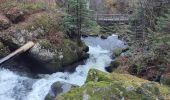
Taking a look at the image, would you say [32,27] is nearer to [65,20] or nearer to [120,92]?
[65,20]

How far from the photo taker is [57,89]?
53.2 ft

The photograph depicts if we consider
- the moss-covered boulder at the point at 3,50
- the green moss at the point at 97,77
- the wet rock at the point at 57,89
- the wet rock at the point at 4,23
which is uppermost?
the wet rock at the point at 4,23

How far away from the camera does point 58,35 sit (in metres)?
23.0

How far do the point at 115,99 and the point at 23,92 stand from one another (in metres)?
6.94

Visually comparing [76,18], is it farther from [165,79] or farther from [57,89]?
[165,79]

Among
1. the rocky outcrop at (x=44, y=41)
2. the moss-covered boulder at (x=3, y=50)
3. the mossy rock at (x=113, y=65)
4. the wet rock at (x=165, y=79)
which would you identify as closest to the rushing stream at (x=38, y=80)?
the mossy rock at (x=113, y=65)

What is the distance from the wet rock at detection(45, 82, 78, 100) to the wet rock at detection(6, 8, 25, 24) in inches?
327

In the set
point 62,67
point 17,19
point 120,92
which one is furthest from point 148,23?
point 120,92

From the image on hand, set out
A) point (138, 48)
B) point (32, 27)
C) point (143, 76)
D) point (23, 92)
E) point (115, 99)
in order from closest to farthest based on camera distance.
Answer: point (115, 99) → point (23, 92) → point (143, 76) → point (138, 48) → point (32, 27)

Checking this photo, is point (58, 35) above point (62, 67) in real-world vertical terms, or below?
above

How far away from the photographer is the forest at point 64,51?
1758 centimetres

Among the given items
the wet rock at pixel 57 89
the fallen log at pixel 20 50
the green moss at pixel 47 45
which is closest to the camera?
the wet rock at pixel 57 89

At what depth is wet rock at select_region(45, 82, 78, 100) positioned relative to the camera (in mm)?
15906

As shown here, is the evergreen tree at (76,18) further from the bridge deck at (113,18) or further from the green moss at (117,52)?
the bridge deck at (113,18)
